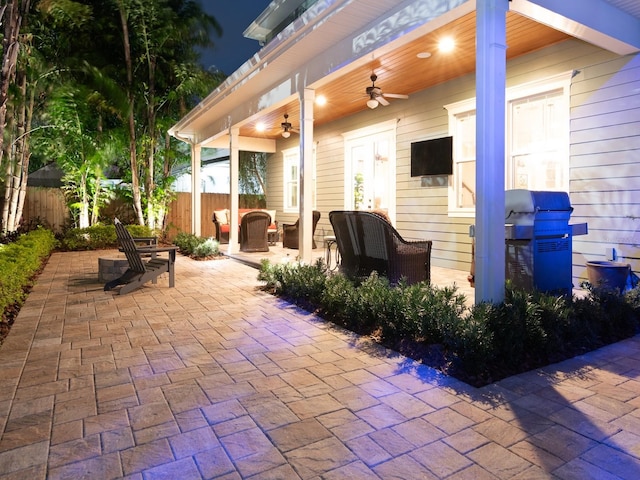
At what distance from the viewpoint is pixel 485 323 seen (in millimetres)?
2818

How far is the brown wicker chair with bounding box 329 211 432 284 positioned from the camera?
4219 mm

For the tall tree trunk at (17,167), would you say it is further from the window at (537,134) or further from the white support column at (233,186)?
the window at (537,134)

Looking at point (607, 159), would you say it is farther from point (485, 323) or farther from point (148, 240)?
point (148, 240)

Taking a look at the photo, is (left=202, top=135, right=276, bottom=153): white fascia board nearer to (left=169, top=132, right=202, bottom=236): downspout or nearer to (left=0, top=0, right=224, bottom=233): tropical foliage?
(left=169, top=132, right=202, bottom=236): downspout

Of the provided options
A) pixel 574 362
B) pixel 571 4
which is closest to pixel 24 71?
pixel 571 4

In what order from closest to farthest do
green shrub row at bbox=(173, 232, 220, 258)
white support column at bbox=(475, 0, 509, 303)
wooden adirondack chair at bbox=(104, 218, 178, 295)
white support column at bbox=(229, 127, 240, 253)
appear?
white support column at bbox=(475, 0, 509, 303) < wooden adirondack chair at bbox=(104, 218, 178, 295) < white support column at bbox=(229, 127, 240, 253) < green shrub row at bbox=(173, 232, 220, 258)

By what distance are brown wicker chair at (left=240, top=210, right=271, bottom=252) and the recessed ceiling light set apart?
15.6 feet

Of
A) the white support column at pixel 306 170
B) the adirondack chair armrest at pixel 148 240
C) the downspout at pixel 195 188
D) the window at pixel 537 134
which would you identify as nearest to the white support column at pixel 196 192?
the downspout at pixel 195 188

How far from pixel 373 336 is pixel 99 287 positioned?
3943 millimetres

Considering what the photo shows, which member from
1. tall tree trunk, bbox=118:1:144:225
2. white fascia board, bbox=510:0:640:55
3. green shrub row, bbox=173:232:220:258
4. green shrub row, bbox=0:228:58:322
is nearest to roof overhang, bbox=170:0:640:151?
white fascia board, bbox=510:0:640:55

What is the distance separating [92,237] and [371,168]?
680 centimetres

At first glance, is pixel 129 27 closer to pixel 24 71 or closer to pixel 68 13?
pixel 68 13

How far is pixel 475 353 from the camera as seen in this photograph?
266 centimetres

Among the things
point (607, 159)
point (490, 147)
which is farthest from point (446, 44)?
point (490, 147)
